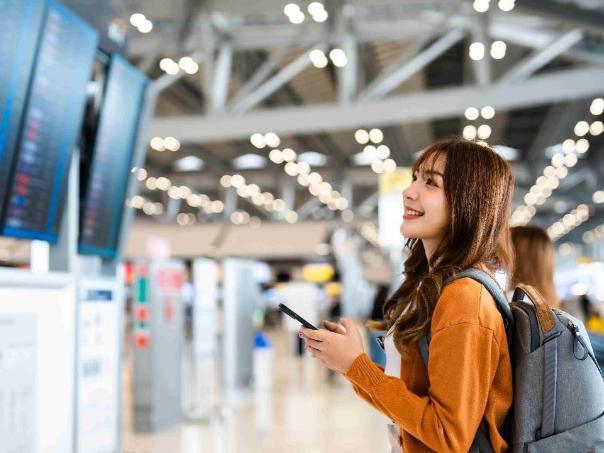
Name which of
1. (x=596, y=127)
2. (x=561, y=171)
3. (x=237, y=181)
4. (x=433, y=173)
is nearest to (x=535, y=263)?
(x=433, y=173)

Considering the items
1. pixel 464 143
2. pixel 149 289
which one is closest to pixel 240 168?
pixel 149 289

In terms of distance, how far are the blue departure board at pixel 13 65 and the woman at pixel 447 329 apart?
1.73m

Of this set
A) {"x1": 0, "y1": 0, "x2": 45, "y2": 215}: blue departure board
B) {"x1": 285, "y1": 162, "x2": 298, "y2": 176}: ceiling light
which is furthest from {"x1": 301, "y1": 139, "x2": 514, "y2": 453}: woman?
{"x1": 285, "y1": 162, "x2": 298, "y2": 176}: ceiling light

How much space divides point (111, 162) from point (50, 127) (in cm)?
88

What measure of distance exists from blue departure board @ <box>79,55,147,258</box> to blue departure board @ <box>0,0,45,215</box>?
37.5 inches

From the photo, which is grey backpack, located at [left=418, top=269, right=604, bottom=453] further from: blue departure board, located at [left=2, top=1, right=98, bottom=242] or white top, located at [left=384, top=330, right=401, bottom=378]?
blue departure board, located at [left=2, top=1, right=98, bottom=242]

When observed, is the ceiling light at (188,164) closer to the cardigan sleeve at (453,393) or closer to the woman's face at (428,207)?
the woman's face at (428,207)

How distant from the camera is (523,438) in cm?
175

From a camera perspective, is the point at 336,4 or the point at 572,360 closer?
the point at 572,360

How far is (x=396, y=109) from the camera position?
11906mm

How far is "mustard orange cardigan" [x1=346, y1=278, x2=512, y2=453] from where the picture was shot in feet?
5.60

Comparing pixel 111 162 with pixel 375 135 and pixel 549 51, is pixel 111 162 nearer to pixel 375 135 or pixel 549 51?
pixel 549 51

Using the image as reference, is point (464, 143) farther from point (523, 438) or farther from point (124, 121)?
point (124, 121)

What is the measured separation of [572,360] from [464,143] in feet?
2.01
